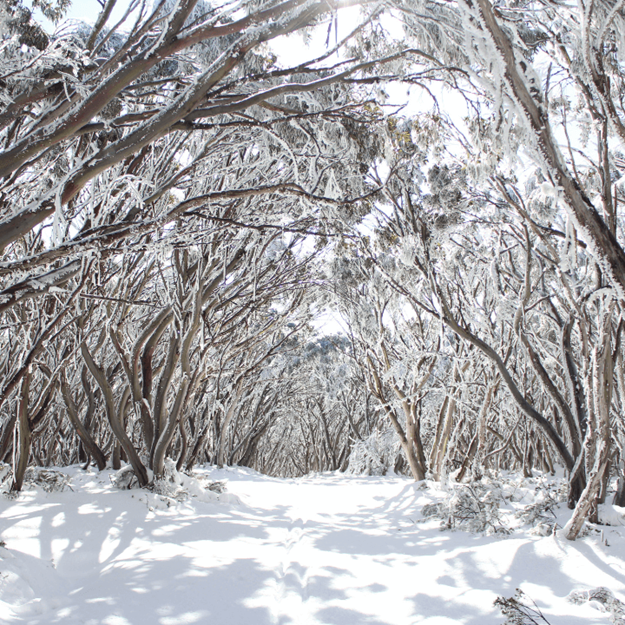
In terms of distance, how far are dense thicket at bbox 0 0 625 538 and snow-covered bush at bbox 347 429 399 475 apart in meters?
4.11

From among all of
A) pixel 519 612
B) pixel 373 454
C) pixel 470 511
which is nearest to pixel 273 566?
pixel 519 612

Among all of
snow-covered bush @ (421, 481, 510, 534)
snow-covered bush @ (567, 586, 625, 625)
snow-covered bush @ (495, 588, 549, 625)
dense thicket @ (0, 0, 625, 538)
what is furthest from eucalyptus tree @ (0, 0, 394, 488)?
snow-covered bush @ (421, 481, 510, 534)

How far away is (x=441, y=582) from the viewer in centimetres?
315

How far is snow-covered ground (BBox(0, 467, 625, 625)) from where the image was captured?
2.69 meters

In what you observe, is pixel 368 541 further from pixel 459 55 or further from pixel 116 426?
pixel 459 55

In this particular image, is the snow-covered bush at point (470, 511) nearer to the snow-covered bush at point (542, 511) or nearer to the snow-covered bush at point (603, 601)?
the snow-covered bush at point (542, 511)

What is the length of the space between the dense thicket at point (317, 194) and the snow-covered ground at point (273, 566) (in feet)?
1.91

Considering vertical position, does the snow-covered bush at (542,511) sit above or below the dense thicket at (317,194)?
below

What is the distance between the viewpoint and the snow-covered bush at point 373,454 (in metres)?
13.2

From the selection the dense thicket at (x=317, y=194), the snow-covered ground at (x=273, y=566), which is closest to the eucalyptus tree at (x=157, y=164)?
the dense thicket at (x=317, y=194)

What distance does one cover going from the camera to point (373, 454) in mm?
13172

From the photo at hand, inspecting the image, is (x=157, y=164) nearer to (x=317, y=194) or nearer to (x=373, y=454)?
(x=317, y=194)

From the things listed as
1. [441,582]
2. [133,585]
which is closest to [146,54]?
[133,585]

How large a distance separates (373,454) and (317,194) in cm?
967
